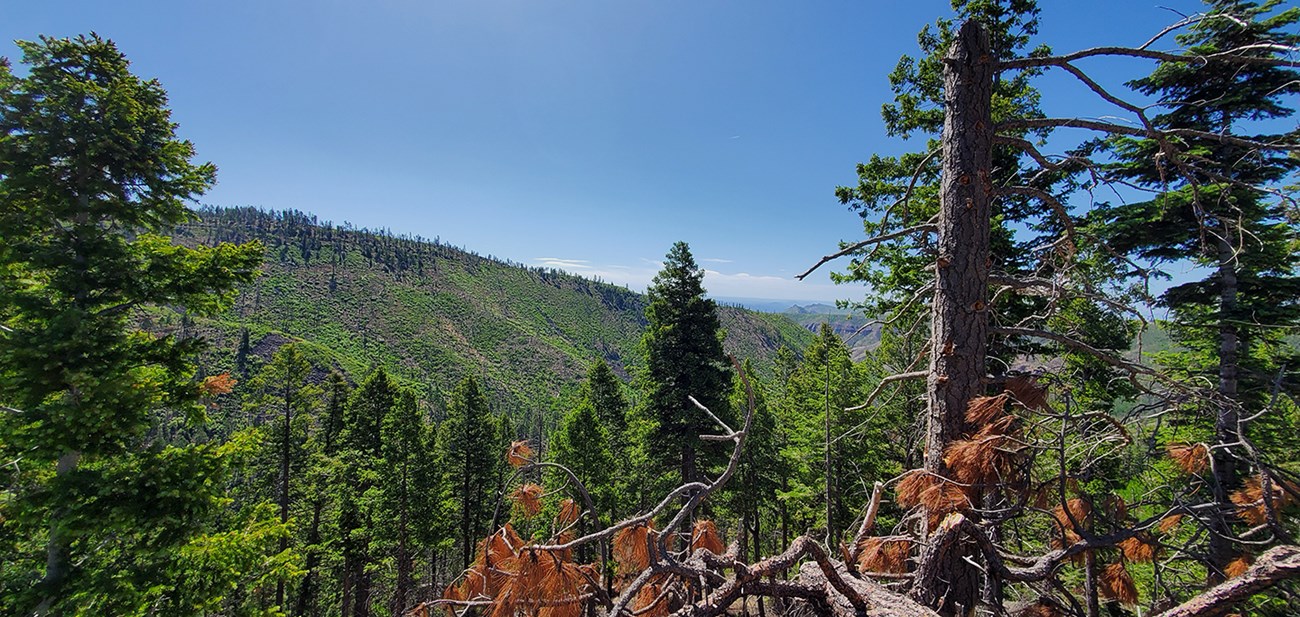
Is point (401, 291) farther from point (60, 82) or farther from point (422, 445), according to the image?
point (60, 82)

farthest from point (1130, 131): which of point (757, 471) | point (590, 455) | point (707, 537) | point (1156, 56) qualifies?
point (757, 471)

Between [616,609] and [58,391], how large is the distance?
808 centimetres

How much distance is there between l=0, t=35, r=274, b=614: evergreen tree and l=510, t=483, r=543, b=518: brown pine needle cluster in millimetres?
6226

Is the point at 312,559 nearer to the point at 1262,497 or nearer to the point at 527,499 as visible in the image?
the point at 527,499

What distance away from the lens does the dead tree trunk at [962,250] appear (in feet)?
9.87

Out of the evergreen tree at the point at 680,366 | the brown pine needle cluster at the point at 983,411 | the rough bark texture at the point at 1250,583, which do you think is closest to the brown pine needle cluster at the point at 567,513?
the brown pine needle cluster at the point at 983,411

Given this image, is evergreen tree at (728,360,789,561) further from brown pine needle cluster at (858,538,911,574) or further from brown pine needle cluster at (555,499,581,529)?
brown pine needle cluster at (555,499,581,529)

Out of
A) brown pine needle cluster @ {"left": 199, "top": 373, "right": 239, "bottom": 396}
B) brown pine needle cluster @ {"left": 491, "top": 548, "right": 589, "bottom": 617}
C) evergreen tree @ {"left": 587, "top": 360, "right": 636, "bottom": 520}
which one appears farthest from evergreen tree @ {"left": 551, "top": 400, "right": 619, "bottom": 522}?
brown pine needle cluster @ {"left": 491, "top": 548, "right": 589, "bottom": 617}

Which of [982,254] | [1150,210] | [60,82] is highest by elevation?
[60,82]

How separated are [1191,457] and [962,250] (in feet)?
6.60

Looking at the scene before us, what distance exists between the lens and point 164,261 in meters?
6.59

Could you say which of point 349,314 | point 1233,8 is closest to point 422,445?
point 1233,8

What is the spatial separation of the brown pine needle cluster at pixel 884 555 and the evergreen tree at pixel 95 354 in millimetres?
8422

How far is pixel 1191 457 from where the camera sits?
3014mm
